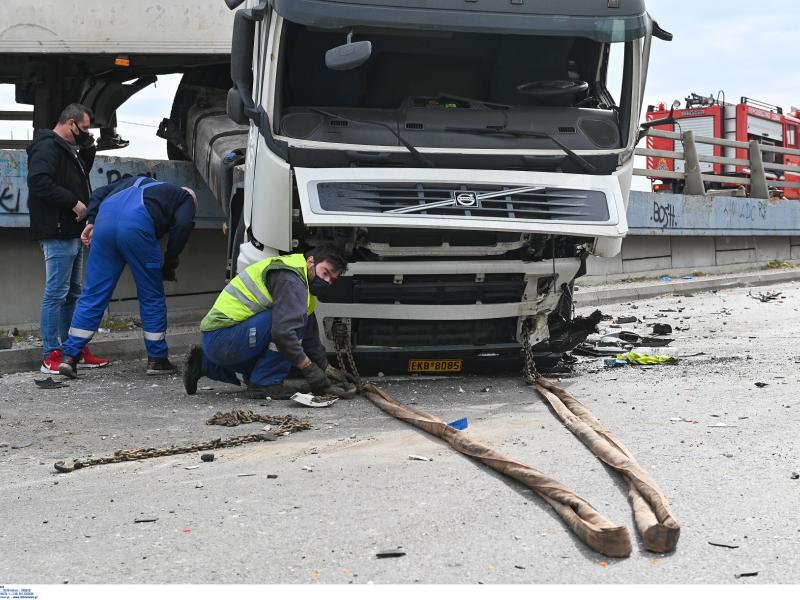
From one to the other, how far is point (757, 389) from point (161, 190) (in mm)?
4486

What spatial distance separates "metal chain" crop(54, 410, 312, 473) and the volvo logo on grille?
5.33 feet

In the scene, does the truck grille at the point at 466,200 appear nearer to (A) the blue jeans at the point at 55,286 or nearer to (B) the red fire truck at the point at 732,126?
(A) the blue jeans at the point at 55,286

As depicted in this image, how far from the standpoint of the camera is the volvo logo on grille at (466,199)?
6445 millimetres

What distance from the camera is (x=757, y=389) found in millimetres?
6684

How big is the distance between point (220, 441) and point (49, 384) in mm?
2779

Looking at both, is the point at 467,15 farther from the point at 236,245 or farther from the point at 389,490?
the point at 389,490

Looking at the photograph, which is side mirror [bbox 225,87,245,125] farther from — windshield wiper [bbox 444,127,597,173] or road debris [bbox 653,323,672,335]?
road debris [bbox 653,323,672,335]

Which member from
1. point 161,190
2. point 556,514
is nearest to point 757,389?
point 556,514

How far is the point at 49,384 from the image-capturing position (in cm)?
759

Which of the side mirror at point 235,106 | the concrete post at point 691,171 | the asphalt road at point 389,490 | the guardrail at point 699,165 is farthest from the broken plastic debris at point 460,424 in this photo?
the concrete post at point 691,171

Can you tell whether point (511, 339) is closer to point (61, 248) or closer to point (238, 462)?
point (238, 462)

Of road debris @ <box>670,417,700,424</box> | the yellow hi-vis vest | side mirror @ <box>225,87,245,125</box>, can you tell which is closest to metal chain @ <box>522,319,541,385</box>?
the yellow hi-vis vest

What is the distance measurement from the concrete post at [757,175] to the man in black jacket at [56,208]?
13450mm

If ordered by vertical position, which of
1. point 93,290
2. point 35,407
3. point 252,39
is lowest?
point 35,407
